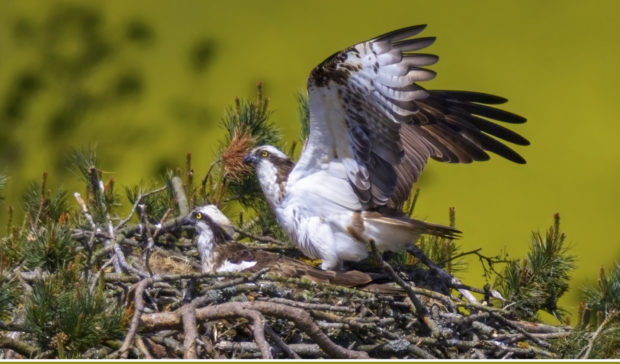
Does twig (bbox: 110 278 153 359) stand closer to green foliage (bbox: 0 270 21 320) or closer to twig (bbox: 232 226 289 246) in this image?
green foliage (bbox: 0 270 21 320)

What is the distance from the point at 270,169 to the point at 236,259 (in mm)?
347

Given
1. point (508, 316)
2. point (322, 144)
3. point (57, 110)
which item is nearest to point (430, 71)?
point (322, 144)

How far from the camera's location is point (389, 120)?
3334 mm

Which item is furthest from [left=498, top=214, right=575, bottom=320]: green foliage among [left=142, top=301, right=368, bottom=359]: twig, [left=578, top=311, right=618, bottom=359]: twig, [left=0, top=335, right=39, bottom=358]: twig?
[left=0, top=335, right=39, bottom=358]: twig

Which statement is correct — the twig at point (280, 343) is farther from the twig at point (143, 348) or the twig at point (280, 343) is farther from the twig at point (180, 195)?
the twig at point (180, 195)

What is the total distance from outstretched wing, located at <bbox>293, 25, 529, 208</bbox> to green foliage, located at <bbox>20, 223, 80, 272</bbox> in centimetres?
80

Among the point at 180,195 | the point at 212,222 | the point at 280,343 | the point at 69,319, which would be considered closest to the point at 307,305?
the point at 280,343

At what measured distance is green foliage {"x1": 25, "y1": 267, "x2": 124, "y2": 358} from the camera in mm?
2539

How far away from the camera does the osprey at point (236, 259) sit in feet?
10.7

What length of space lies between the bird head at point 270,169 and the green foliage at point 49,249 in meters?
0.83

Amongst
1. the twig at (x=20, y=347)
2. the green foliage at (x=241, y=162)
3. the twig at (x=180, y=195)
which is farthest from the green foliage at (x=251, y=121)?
the twig at (x=20, y=347)

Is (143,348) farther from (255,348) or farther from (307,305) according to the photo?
(307,305)

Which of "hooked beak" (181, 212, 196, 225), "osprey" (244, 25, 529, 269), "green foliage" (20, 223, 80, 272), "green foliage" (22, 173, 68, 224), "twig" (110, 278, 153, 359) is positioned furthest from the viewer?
"hooked beak" (181, 212, 196, 225)

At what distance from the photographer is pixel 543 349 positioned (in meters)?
3.03
